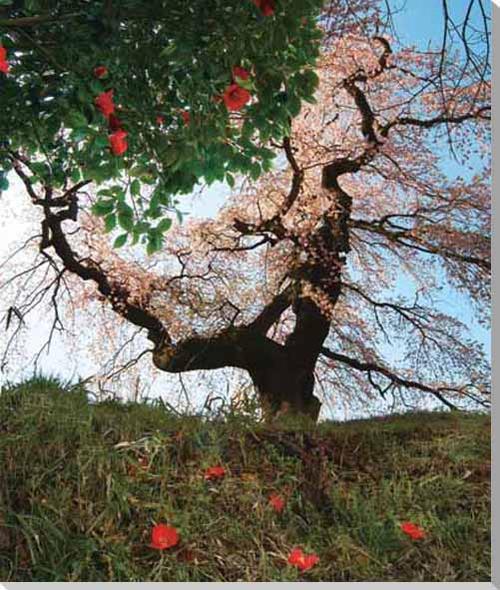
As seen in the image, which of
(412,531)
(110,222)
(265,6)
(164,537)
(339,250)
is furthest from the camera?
(339,250)

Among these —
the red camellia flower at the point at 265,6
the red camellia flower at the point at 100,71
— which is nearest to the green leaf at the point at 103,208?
the red camellia flower at the point at 100,71

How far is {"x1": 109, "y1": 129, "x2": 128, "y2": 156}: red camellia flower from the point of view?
1.23 meters

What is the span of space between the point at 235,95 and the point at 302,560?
2.79ft

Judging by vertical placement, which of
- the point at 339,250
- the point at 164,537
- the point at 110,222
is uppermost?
the point at 339,250

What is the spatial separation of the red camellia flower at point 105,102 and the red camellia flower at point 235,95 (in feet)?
0.62

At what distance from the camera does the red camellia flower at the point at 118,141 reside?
1.23 meters

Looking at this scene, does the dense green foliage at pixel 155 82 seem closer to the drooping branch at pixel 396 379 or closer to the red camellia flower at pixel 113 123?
the red camellia flower at pixel 113 123

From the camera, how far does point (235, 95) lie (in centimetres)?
118

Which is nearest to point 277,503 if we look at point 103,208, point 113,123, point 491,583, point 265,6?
point 491,583

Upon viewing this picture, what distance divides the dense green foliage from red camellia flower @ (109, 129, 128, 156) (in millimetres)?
34

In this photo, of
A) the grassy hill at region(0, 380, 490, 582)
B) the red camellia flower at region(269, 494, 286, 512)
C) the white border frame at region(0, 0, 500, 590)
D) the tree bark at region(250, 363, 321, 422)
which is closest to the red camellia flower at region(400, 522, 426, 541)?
the grassy hill at region(0, 380, 490, 582)

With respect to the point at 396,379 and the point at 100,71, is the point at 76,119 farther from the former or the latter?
the point at 396,379

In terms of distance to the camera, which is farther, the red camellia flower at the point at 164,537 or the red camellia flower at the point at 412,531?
the red camellia flower at the point at 412,531

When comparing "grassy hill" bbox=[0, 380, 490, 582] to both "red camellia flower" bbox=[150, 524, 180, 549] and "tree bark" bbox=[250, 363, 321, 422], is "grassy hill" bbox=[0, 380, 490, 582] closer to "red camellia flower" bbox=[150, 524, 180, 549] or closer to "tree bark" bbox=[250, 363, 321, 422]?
"red camellia flower" bbox=[150, 524, 180, 549]
